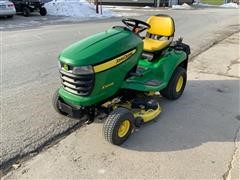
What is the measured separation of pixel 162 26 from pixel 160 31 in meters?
0.08

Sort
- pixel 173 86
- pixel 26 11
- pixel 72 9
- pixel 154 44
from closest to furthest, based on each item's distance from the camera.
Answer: pixel 154 44
pixel 173 86
pixel 26 11
pixel 72 9

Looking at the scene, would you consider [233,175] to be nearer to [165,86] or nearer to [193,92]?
[165,86]

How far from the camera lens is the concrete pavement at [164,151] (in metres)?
3.23

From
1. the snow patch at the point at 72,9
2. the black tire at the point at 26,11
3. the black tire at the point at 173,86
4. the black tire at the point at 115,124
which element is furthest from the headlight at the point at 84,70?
the snow patch at the point at 72,9

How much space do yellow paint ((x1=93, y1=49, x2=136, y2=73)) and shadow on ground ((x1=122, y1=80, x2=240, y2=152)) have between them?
0.91m

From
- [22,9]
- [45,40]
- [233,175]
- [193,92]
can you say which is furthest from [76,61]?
[22,9]

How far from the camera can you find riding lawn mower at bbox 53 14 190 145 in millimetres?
3561

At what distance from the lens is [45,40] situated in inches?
382

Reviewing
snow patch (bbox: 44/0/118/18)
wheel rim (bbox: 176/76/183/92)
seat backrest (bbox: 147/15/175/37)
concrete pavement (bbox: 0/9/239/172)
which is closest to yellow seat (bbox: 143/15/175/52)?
seat backrest (bbox: 147/15/175/37)

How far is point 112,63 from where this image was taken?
371 centimetres

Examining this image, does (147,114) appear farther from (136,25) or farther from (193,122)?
(136,25)

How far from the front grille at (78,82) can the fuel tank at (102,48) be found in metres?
0.14

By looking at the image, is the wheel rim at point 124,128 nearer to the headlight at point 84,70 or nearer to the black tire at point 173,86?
the headlight at point 84,70

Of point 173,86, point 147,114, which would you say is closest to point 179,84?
point 173,86
